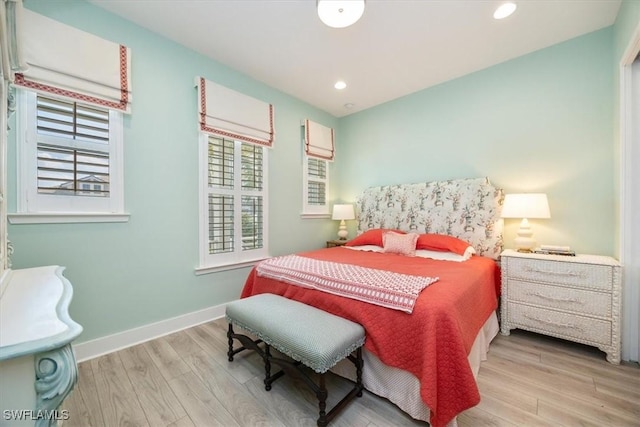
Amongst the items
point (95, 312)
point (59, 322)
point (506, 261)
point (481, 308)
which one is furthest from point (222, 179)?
point (506, 261)

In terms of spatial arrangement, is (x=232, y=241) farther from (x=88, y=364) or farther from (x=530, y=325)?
(x=530, y=325)

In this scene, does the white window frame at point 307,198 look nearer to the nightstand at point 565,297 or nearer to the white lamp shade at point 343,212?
the white lamp shade at point 343,212

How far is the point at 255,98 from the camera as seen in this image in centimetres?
304

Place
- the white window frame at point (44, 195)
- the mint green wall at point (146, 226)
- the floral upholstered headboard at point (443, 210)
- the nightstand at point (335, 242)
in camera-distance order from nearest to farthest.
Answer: the white window frame at point (44, 195) < the mint green wall at point (146, 226) < the floral upholstered headboard at point (443, 210) < the nightstand at point (335, 242)

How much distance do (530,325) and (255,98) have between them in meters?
3.57

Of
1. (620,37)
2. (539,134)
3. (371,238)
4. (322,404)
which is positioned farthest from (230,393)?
(620,37)

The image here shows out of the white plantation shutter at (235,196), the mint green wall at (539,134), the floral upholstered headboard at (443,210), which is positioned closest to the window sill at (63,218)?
the white plantation shutter at (235,196)

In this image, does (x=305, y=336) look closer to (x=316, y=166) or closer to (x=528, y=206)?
(x=528, y=206)

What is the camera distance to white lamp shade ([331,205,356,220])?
12.6 feet

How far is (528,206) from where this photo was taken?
232cm

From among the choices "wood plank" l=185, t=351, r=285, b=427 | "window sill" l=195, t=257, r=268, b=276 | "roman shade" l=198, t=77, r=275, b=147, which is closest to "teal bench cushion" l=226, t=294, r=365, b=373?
"wood plank" l=185, t=351, r=285, b=427

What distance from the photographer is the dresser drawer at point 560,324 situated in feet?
6.35

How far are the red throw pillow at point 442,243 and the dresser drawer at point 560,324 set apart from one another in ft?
2.01

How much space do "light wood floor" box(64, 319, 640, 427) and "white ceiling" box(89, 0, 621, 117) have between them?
272 cm
